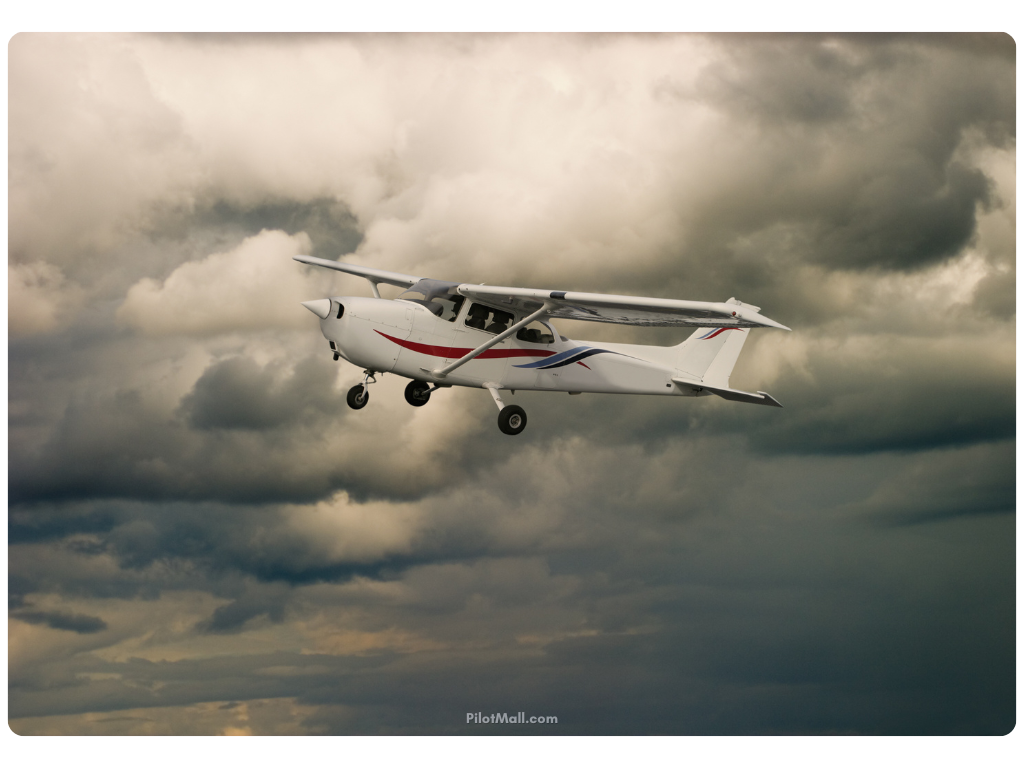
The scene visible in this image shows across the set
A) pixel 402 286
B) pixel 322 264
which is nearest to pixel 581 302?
pixel 402 286

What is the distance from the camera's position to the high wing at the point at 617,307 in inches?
743

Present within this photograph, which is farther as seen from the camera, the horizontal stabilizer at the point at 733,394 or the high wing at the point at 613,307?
the horizontal stabilizer at the point at 733,394

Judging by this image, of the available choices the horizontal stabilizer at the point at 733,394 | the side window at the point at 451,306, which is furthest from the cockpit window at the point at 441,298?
the horizontal stabilizer at the point at 733,394

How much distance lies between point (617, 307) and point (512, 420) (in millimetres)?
3928

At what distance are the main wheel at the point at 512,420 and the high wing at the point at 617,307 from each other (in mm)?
2256

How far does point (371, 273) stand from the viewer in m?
25.2

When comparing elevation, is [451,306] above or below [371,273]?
below

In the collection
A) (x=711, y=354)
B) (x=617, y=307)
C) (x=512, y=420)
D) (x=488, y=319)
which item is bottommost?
(x=512, y=420)

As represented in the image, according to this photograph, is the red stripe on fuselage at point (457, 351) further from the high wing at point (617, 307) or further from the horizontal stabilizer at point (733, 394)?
the horizontal stabilizer at point (733, 394)

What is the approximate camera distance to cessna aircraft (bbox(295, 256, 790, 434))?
68.4 ft

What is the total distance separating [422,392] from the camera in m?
22.8

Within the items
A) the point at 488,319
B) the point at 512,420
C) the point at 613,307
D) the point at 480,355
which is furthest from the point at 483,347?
the point at 613,307

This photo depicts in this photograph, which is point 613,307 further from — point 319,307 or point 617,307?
point 319,307

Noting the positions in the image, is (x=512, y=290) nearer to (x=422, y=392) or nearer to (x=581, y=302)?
(x=581, y=302)
